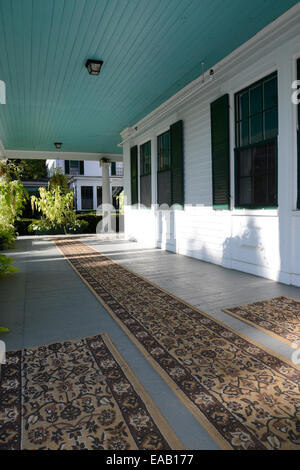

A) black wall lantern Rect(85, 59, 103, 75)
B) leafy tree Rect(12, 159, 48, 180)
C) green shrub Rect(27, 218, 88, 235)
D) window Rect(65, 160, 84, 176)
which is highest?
leafy tree Rect(12, 159, 48, 180)

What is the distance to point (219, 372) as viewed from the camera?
1.86 metres

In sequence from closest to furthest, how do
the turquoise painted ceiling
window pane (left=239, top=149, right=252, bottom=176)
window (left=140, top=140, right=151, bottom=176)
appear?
the turquoise painted ceiling < window pane (left=239, top=149, right=252, bottom=176) < window (left=140, top=140, right=151, bottom=176)

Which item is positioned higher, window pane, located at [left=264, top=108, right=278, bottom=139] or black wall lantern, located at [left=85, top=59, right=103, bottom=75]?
black wall lantern, located at [left=85, top=59, right=103, bottom=75]

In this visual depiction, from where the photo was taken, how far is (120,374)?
1.87 m

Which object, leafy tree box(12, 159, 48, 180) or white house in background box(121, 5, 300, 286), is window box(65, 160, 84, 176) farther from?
white house in background box(121, 5, 300, 286)

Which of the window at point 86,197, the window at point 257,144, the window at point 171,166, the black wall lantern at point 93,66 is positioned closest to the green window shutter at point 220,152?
the window at point 257,144

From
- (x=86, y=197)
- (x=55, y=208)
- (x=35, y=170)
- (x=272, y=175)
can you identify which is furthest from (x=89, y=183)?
(x=272, y=175)

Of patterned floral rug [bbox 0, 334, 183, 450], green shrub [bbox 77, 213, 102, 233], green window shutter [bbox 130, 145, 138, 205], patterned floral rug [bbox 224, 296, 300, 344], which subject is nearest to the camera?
patterned floral rug [bbox 0, 334, 183, 450]

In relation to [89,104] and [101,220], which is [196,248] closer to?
[89,104]

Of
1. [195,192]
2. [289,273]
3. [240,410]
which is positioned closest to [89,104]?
[195,192]

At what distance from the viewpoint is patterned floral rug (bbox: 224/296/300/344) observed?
95.0 inches

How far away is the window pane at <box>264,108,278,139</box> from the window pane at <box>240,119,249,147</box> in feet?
1.25

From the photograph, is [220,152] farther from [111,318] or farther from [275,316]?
[111,318]

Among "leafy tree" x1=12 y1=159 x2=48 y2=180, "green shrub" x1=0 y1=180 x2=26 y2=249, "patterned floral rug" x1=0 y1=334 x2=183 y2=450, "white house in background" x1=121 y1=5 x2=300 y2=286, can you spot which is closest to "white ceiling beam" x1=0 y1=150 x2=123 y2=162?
"green shrub" x1=0 y1=180 x2=26 y2=249
